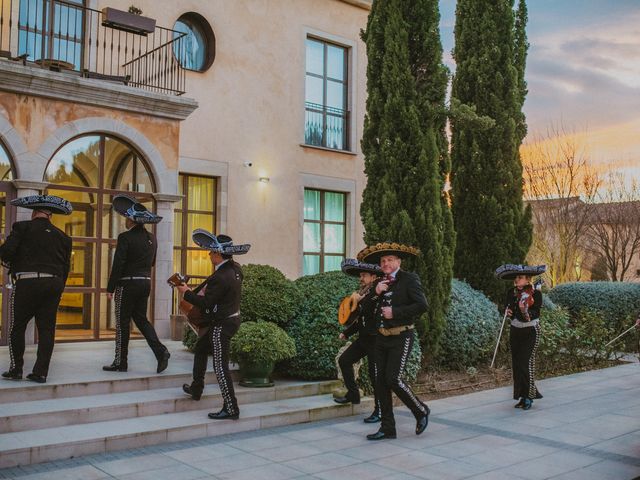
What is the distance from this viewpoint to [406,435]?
22.4ft

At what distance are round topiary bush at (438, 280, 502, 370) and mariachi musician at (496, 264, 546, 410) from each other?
184 centimetres

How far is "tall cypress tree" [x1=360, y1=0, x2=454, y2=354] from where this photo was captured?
1001cm

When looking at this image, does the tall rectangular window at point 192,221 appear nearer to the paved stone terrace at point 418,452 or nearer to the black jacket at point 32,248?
the black jacket at point 32,248

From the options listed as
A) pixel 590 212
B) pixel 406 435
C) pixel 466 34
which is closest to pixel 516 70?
pixel 466 34

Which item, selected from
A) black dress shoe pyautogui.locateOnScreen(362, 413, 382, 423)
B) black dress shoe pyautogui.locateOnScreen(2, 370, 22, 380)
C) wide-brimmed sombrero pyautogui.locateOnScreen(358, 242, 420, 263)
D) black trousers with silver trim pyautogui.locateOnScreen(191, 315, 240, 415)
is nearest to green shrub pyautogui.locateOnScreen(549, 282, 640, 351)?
black dress shoe pyautogui.locateOnScreen(362, 413, 382, 423)

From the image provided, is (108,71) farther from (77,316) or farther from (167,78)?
(77,316)

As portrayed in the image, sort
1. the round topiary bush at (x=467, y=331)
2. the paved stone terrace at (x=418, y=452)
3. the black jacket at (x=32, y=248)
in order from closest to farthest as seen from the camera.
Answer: the paved stone terrace at (x=418, y=452) → the black jacket at (x=32, y=248) → the round topiary bush at (x=467, y=331)

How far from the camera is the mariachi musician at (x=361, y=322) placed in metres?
7.03

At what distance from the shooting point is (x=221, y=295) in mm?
6746

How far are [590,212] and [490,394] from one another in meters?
17.2

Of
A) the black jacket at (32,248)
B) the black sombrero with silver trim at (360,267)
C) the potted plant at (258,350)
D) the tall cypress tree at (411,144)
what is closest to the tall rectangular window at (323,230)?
the tall cypress tree at (411,144)

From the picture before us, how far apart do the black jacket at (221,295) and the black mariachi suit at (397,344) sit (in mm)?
1462

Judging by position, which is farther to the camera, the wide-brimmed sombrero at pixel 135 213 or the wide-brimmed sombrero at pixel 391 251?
the wide-brimmed sombrero at pixel 135 213

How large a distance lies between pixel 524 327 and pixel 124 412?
4771mm
